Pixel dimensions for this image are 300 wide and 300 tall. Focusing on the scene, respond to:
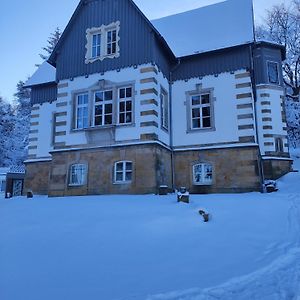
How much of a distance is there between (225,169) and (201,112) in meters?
3.31

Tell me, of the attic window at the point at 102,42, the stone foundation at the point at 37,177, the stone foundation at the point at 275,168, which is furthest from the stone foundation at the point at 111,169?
the stone foundation at the point at 275,168

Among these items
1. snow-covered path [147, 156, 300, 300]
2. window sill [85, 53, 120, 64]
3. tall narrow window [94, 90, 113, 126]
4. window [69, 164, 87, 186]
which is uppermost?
window sill [85, 53, 120, 64]

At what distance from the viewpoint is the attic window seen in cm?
1664

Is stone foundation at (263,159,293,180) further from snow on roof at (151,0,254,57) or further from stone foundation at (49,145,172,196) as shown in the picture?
snow on roof at (151,0,254,57)

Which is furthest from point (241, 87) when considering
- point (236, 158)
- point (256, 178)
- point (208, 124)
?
point (256, 178)

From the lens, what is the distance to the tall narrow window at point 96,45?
17.0 metres

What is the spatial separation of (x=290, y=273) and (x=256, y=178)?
10.9 metres

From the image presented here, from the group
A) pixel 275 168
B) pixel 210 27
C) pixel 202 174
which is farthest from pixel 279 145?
pixel 210 27

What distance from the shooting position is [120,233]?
6.98m

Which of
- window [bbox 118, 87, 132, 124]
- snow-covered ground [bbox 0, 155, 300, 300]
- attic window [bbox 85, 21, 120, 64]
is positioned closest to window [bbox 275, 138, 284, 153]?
window [bbox 118, 87, 132, 124]

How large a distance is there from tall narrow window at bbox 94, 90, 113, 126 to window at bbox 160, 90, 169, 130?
2.63m

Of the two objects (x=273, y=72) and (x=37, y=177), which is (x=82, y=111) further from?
(x=273, y=72)

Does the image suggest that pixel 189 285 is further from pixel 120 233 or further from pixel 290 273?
pixel 120 233

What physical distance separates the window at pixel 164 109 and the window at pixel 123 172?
2.95 metres
